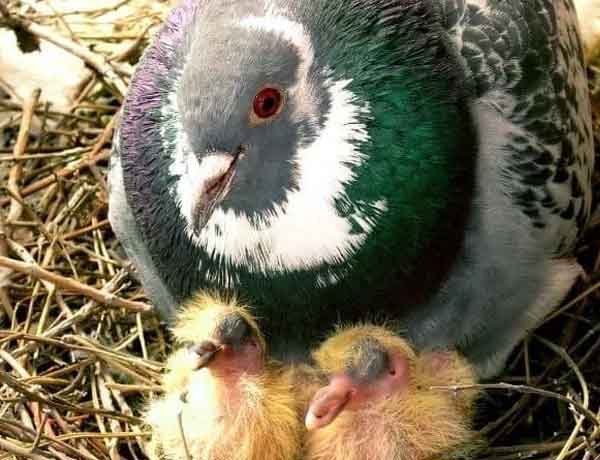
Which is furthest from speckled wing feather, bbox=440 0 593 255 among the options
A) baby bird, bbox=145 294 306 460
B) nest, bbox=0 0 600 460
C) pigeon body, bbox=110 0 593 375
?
baby bird, bbox=145 294 306 460

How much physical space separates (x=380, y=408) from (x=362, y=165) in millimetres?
634

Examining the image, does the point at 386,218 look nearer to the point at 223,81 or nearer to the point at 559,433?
the point at 223,81

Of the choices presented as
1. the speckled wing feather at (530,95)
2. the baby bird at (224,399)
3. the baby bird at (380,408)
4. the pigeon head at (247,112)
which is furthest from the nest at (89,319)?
the pigeon head at (247,112)

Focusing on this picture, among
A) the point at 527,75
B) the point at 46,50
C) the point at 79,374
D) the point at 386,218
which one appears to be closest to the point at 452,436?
the point at 386,218

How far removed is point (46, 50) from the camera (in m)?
4.48

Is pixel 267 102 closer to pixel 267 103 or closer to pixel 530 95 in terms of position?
pixel 267 103

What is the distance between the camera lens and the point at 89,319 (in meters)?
3.48

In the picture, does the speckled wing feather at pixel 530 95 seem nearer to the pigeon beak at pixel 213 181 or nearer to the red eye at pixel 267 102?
the red eye at pixel 267 102

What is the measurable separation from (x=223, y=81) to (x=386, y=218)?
21.7 inches

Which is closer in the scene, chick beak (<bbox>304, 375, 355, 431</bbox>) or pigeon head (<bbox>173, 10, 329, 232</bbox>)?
pigeon head (<bbox>173, 10, 329, 232</bbox>)

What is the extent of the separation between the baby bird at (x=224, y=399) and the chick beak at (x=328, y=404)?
0.18m

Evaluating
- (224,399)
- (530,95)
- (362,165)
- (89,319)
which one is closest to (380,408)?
(224,399)

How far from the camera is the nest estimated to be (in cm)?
303

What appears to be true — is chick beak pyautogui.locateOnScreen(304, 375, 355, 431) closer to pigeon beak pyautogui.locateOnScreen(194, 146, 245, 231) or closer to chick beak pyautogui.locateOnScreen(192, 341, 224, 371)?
chick beak pyautogui.locateOnScreen(192, 341, 224, 371)
